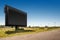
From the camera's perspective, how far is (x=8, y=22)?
4378 cm

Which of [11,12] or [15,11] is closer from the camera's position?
[11,12]

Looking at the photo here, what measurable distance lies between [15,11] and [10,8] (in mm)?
4708

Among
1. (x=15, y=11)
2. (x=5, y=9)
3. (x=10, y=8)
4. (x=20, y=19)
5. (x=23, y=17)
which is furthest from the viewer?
(x=23, y=17)

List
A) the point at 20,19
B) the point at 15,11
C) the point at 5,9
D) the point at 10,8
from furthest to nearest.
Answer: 1. the point at 20,19
2. the point at 15,11
3. the point at 10,8
4. the point at 5,9

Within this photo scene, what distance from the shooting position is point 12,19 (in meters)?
46.5

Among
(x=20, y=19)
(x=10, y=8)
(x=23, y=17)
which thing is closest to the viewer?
(x=10, y=8)

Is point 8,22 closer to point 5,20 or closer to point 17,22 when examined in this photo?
point 5,20

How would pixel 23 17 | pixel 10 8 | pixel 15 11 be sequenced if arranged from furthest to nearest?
pixel 23 17 → pixel 15 11 → pixel 10 8

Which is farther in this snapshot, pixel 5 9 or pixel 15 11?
pixel 15 11

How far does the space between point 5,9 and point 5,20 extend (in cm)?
364

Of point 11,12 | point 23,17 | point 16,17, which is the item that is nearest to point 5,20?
point 11,12

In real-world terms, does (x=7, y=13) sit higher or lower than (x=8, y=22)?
higher

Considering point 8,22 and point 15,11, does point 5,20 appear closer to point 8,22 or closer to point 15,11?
point 8,22

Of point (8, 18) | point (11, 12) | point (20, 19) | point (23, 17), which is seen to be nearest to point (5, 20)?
point (8, 18)
